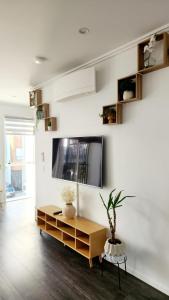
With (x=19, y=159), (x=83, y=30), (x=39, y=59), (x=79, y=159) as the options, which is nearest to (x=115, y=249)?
(x=79, y=159)

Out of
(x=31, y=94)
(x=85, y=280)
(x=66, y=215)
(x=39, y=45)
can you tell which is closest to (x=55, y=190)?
(x=66, y=215)

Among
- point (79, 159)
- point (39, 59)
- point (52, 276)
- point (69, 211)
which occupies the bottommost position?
point (52, 276)

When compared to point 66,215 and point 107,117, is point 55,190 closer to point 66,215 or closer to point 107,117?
point 66,215

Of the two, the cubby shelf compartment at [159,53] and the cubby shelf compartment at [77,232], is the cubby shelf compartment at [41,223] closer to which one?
the cubby shelf compartment at [77,232]

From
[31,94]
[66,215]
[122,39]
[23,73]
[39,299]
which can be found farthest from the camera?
[31,94]

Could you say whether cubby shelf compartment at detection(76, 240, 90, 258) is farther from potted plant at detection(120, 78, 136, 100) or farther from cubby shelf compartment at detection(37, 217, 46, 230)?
potted plant at detection(120, 78, 136, 100)

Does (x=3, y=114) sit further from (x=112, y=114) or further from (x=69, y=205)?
(x=112, y=114)

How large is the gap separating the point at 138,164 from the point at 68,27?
5.14ft

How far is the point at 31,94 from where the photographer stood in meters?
4.12

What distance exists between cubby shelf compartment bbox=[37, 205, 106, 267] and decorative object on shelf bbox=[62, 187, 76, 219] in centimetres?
7

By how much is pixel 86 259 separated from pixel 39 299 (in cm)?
86

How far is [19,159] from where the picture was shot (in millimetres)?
5906

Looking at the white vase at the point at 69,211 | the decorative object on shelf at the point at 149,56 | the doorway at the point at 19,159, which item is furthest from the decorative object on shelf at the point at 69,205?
the doorway at the point at 19,159

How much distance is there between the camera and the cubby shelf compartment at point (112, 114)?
8.17 feet
